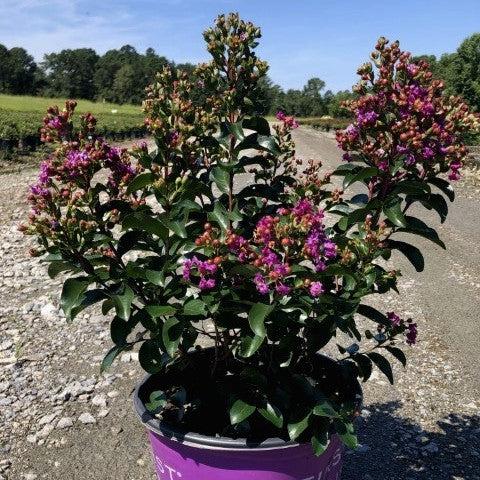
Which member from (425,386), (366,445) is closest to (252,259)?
(366,445)

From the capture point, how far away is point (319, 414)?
1992 millimetres

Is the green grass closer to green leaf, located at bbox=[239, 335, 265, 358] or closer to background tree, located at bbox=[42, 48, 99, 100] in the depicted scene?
background tree, located at bbox=[42, 48, 99, 100]

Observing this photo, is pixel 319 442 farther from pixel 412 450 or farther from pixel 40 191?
pixel 412 450

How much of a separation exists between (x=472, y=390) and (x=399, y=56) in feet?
10.8

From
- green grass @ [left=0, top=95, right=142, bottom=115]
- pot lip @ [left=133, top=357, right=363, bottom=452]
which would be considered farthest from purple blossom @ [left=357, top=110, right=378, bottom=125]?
green grass @ [left=0, top=95, right=142, bottom=115]

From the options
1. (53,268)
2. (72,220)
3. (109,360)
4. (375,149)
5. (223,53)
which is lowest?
(109,360)

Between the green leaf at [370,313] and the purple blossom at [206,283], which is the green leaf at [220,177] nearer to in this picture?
the purple blossom at [206,283]

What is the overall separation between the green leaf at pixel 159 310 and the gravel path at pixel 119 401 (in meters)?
1.89

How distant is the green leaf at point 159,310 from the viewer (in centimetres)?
196

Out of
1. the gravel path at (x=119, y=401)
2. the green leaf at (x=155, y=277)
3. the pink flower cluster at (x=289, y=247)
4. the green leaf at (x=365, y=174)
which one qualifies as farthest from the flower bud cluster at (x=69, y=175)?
the gravel path at (x=119, y=401)

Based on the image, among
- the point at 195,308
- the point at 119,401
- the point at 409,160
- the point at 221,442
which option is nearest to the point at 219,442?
the point at 221,442

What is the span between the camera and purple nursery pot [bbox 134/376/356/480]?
2.05 meters

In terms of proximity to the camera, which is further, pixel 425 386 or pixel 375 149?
pixel 425 386

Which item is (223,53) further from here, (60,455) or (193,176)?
(60,455)
